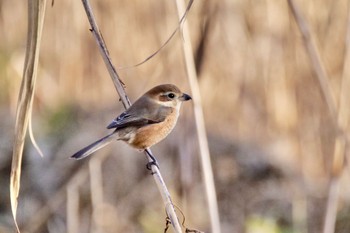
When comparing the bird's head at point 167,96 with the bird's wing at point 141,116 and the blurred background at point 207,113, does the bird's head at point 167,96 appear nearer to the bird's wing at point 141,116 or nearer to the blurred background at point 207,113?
the bird's wing at point 141,116

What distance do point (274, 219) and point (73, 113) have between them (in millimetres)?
1433

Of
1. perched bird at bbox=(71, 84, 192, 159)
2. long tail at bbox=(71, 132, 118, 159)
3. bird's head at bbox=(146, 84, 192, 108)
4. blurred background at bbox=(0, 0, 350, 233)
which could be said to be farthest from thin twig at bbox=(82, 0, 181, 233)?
blurred background at bbox=(0, 0, 350, 233)

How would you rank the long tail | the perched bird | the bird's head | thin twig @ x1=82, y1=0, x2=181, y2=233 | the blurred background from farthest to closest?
1. the blurred background
2. the bird's head
3. the perched bird
4. the long tail
5. thin twig @ x1=82, y1=0, x2=181, y2=233

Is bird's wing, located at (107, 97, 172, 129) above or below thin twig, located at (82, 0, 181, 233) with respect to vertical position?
below

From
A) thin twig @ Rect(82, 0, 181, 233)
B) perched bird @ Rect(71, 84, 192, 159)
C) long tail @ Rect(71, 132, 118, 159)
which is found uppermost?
thin twig @ Rect(82, 0, 181, 233)

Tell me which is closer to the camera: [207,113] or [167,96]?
[167,96]

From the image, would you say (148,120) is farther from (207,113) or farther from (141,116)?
(207,113)

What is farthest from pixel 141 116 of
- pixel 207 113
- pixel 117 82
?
pixel 207 113

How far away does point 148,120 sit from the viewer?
2.90 m

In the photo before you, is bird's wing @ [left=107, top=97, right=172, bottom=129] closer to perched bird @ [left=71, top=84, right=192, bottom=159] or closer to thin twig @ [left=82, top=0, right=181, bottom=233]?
perched bird @ [left=71, top=84, right=192, bottom=159]

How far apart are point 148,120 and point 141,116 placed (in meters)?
0.04

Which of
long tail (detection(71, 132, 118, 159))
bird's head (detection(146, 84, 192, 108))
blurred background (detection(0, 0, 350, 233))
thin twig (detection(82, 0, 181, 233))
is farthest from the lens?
blurred background (detection(0, 0, 350, 233))

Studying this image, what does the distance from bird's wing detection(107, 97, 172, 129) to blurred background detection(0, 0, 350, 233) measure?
1.25 meters

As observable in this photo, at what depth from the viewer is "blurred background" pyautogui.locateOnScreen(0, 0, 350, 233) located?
4.32 m
